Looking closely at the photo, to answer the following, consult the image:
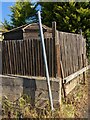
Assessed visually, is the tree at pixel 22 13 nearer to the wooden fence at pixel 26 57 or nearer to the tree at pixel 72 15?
the tree at pixel 72 15

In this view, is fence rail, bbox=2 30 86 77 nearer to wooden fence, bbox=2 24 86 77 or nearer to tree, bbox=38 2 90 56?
wooden fence, bbox=2 24 86 77

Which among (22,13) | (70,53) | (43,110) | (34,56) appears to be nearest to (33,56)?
(34,56)

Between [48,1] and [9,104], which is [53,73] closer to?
[9,104]

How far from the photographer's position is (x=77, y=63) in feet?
21.4

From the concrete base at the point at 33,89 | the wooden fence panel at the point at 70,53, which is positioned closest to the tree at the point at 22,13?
the wooden fence panel at the point at 70,53

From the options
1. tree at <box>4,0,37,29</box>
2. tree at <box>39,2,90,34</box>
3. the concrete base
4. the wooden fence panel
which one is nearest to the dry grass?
the concrete base

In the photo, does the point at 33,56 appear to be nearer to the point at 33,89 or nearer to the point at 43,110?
the point at 33,89

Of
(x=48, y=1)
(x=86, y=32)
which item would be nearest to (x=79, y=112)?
(x=86, y=32)

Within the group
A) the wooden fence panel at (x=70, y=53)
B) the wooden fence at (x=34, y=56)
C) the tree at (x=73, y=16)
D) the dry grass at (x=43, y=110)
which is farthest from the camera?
the tree at (x=73, y=16)

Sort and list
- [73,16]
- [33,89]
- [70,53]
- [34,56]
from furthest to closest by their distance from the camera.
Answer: [73,16]
[70,53]
[34,56]
[33,89]

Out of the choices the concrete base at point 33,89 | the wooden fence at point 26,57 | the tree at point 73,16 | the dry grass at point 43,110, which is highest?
the tree at point 73,16

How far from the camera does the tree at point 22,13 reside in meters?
20.0

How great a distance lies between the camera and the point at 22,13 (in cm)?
2030

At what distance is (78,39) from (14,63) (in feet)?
9.04
